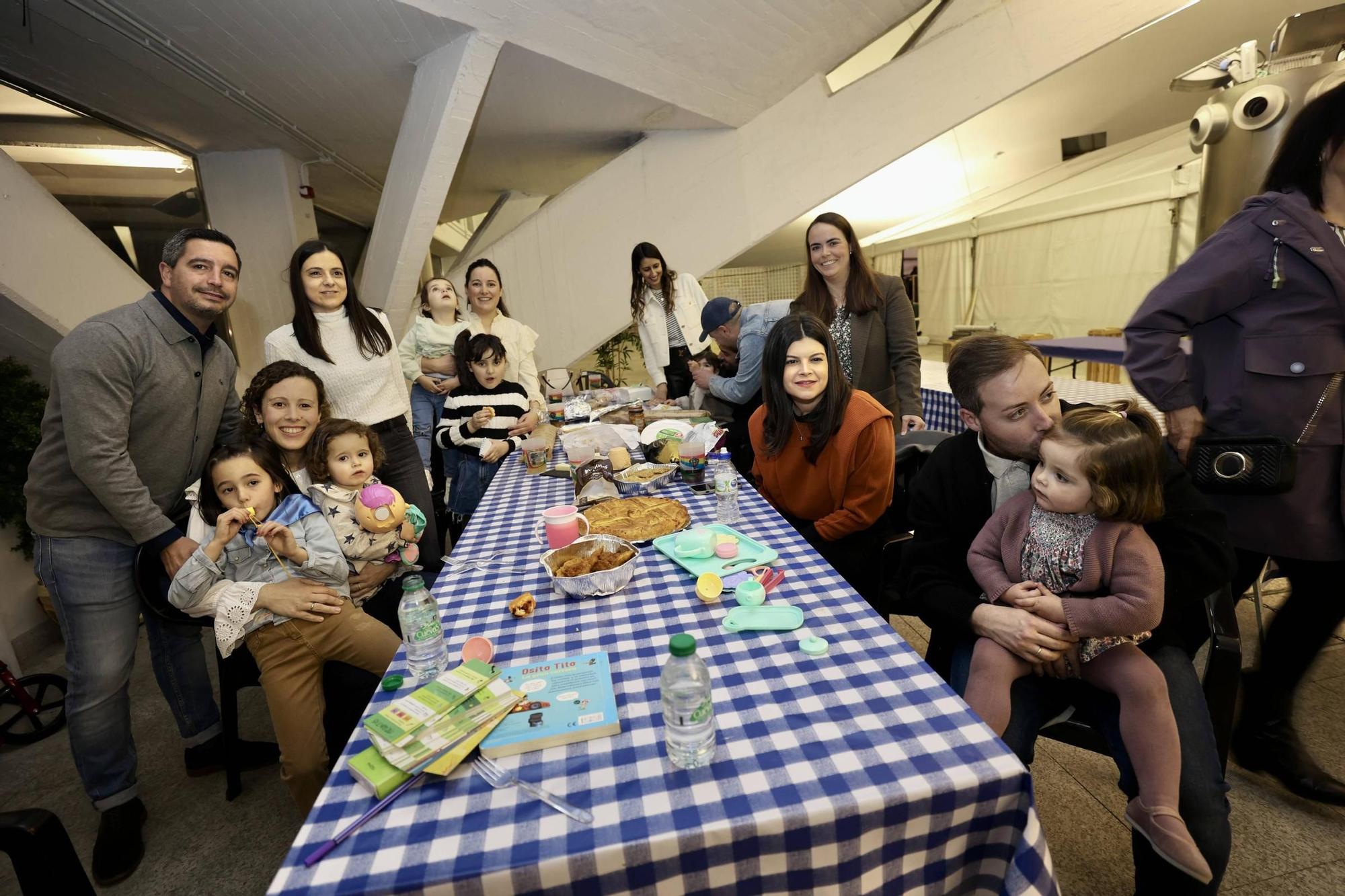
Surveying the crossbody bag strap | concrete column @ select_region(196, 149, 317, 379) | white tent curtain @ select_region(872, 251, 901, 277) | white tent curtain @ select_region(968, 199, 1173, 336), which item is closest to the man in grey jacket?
the crossbody bag strap

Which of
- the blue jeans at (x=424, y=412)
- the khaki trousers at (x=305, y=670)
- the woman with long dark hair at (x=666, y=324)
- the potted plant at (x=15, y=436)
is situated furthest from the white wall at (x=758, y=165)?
the khaki trousers at (x=305, y=670)

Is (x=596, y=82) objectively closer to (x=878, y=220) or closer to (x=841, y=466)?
(x=841, y=466)

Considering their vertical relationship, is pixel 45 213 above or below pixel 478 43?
below

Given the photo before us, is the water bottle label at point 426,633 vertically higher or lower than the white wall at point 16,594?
higher

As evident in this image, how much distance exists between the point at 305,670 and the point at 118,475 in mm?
802

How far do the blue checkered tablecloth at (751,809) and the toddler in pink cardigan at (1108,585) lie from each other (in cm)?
44

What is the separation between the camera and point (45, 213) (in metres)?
3.42

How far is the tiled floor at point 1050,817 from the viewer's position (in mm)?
1601

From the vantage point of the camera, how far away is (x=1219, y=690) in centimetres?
144

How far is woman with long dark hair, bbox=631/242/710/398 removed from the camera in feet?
14.1

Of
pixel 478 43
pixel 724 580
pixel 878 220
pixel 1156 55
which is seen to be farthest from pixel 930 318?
pixel 724 580

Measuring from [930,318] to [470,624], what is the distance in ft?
37.6

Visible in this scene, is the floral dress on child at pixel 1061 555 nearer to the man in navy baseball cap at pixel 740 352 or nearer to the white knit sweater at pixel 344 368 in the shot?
the man in navy baseball cap at pixel 740 352

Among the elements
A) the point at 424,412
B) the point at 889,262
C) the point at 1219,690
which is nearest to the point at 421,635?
the point at 1219,690
